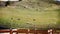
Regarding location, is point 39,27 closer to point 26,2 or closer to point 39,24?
point 39,24

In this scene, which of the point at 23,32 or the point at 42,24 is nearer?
the point at 23,32

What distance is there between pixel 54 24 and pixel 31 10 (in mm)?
552

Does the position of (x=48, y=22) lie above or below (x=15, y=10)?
below

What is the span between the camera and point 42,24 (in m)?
2.86

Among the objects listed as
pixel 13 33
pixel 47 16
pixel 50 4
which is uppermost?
pixel 50 4

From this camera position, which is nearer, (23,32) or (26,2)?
(23,32)

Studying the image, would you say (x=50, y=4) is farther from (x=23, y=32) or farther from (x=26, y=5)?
(x=23, y=32)

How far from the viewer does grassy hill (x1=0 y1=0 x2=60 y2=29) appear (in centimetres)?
286

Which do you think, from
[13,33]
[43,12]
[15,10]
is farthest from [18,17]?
[43,12]

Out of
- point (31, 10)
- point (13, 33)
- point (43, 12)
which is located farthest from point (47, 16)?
point (13, 33)

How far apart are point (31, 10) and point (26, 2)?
0.64 ft

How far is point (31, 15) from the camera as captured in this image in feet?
9.46

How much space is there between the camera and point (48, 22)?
2.87 metres

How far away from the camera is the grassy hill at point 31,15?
113 inches
